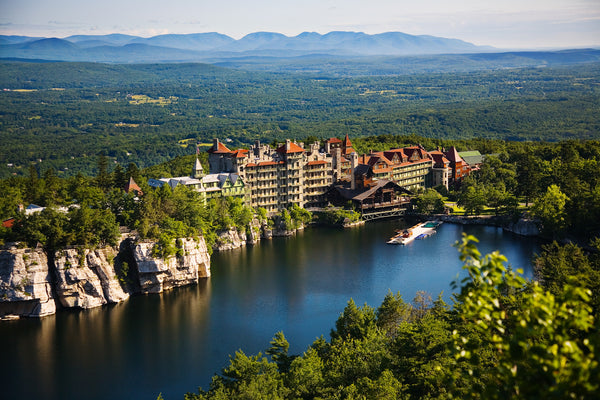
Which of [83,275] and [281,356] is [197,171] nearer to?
[83,275]

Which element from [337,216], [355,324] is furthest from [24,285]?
[337,216]

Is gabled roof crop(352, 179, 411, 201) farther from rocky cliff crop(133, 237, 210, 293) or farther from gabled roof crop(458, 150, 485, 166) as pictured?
rocky cliff crop(133, 237, 210, 293)

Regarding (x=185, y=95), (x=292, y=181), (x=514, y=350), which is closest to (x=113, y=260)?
Answer: (x=292, y=181)

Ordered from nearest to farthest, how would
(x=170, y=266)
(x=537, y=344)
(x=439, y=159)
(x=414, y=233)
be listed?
(x=537, y=344), (x=170, y=266), (x=414, y=233), (x=439, y=159)

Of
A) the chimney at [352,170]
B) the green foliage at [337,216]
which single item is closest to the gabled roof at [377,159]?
the chimney at [352,170]

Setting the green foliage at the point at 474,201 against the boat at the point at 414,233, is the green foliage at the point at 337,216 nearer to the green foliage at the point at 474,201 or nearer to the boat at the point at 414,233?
the boat at the point at 414,233

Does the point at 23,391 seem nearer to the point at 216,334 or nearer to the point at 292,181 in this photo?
the point at 216,334

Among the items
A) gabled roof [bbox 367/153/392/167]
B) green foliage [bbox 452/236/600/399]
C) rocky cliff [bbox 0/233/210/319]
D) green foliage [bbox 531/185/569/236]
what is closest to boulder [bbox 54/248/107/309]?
rocky cliff [bbox 0/233/210/319]
